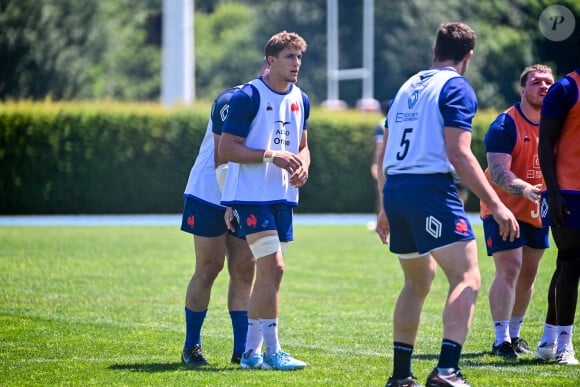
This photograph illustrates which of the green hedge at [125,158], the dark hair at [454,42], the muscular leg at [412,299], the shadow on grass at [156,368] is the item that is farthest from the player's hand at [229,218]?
the green hedge at [125,158]

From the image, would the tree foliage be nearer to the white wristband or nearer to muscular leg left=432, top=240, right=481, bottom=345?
the white wristband

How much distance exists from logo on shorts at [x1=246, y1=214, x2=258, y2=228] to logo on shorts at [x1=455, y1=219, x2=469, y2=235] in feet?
5.50

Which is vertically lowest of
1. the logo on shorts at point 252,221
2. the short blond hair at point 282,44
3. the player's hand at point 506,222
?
the logo on shorts at point 252,221

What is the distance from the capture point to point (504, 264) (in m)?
8.12

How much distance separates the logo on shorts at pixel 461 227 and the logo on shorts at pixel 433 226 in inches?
4.2

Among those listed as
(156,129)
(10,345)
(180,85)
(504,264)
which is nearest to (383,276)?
(504,264)

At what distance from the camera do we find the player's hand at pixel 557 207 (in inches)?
282

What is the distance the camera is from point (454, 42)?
6.20 m

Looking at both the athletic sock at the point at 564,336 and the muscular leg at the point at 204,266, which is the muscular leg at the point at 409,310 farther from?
the muscular leg at the point at 204,266

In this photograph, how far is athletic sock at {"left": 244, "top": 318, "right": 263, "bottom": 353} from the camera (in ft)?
24.1

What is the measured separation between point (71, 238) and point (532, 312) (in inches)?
422

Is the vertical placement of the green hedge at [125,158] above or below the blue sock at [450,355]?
above

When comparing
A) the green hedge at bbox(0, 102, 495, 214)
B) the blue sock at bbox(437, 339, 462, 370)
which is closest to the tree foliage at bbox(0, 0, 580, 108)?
the green hedge at bbox(0, 102, 495, 214)

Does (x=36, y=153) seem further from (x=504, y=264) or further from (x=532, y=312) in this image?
(x=504, y=264)
